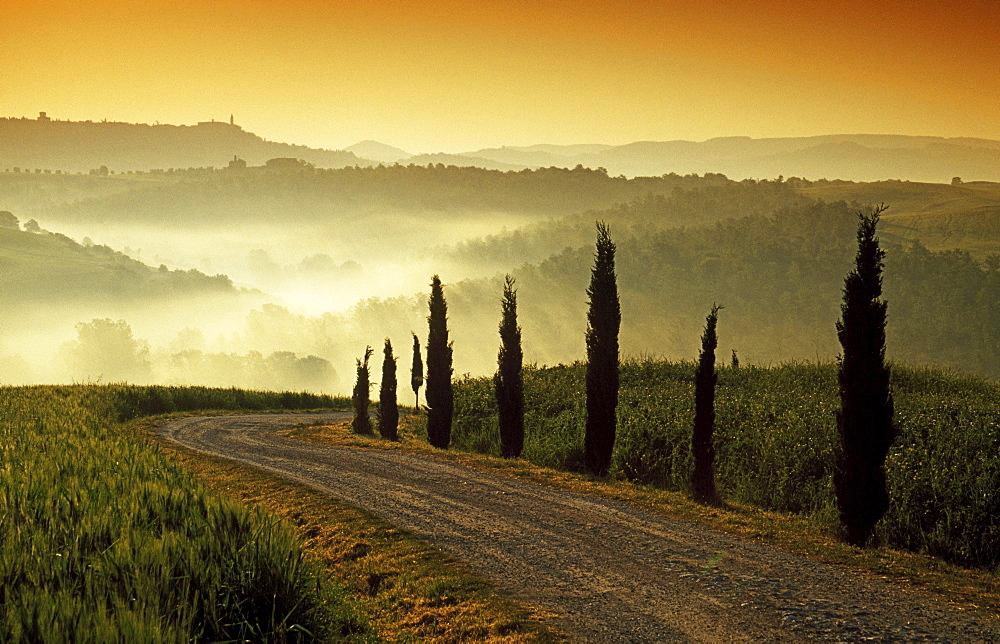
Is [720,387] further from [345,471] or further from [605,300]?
[345,471]

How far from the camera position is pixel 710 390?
21.9 m

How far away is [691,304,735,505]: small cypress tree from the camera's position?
21.4 m

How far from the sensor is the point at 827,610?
37.1ft

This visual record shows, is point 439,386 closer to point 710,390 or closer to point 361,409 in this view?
point 361,409

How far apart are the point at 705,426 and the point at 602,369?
Answer: 5062 mm

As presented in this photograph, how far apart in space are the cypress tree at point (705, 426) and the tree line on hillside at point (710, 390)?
29mm

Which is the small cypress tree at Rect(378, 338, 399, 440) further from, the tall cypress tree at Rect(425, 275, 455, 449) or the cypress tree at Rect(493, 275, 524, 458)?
the cypress tree at Rect(493, 275, 524, 458)

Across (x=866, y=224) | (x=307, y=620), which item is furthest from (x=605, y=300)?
(x=307, y=620)

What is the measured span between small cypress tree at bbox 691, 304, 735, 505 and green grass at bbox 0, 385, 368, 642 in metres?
12.4

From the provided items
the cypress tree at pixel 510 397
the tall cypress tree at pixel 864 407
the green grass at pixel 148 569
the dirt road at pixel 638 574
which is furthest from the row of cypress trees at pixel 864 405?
the cypress tree at pixel 510 397

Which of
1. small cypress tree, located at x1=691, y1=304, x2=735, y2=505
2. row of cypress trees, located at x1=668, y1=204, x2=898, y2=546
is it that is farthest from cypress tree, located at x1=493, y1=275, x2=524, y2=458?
row of cypress trees, located at x1=668, y1=204, x2=898, y2=546

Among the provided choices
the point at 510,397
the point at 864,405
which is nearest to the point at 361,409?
the point at 510,397

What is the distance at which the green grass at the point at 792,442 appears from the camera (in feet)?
55.8

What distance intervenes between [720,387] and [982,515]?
2056 cm
